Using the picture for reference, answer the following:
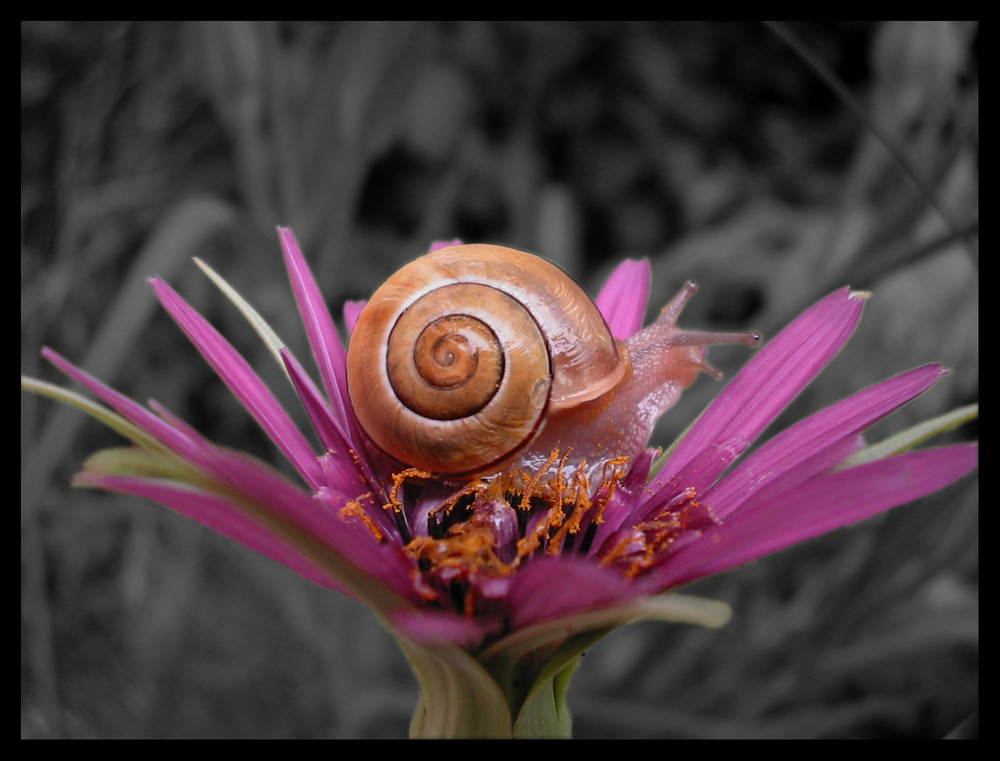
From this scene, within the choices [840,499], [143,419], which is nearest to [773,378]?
[840,499]

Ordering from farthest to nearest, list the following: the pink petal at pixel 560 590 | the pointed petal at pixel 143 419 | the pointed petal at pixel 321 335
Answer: the pointed petal at pixel 321 335 < the pointed petal at pixel 143 419 < the pink petal at pixel 560 590

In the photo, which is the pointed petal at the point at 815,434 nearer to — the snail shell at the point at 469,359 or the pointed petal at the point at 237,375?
the snail shell at the point at 469,359

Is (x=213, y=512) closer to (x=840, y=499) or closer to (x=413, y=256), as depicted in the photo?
(x=840, y=499)

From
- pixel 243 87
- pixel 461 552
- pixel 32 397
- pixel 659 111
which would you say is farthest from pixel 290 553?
pixel 659 111

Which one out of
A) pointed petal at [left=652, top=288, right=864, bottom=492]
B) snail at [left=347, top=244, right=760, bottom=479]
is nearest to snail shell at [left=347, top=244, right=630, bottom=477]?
snail at [left=347, top=244, right=760, bottom=479]

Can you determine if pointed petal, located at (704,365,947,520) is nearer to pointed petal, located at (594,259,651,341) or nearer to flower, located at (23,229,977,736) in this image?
flower, located at (23,229,977,736)

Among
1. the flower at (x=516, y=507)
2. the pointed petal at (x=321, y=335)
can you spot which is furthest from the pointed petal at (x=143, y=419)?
the pointed petal at (x=321, y=335)
